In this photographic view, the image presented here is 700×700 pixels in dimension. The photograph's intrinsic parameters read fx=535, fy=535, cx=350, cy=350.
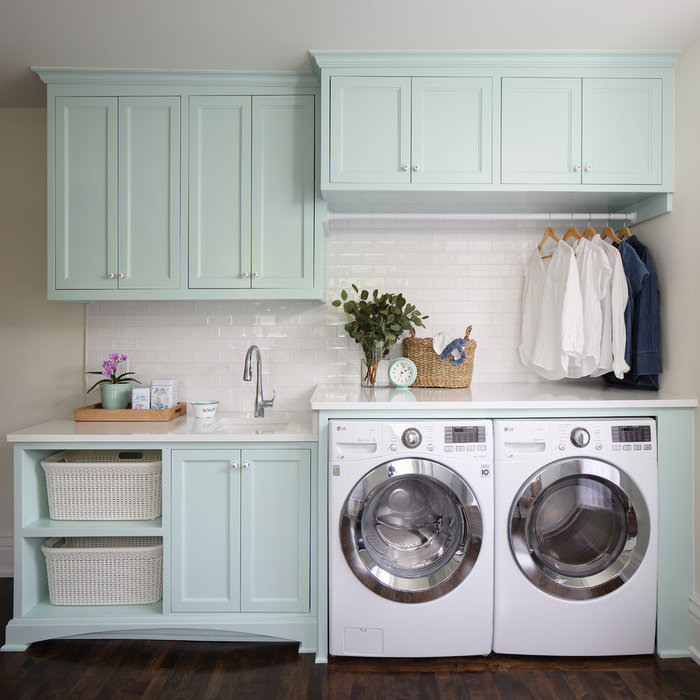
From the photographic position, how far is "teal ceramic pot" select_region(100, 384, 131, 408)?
2713 millimetres

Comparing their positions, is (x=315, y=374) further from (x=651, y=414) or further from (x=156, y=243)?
(x=651, y=414)

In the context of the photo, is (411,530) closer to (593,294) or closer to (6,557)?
(593,294)

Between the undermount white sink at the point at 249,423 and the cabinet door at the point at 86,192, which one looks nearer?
the cabinet door at the point at 86,192

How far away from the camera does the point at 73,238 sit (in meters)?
2.58

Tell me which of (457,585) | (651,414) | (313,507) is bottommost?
(457,585)

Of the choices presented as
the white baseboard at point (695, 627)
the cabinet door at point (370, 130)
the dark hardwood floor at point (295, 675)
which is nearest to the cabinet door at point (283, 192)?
the cabinet door at point (370, 130)

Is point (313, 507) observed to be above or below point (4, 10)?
below

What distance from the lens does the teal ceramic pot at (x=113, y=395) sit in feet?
8.90

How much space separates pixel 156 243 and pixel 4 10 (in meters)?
1.04

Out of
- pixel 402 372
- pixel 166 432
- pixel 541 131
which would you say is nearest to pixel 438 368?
pixel 402 372

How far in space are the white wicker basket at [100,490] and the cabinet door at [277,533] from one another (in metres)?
0.46

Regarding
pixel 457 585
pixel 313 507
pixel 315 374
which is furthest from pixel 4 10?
pixel 457 585

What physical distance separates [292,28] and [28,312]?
2064mm

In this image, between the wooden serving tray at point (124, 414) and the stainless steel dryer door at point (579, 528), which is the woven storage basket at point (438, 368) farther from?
the wooden serving tray at point (124, 414)
